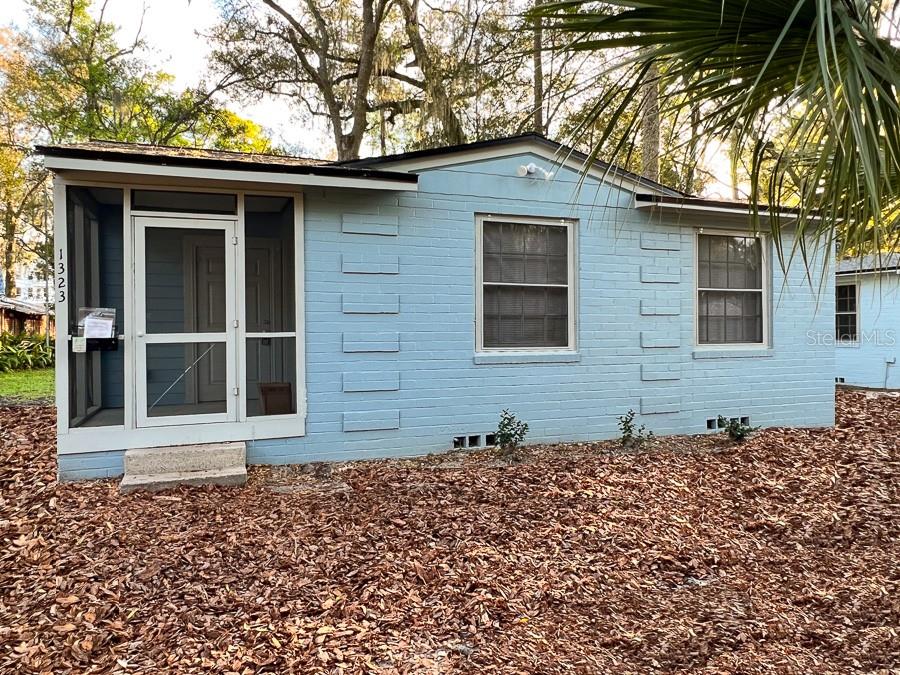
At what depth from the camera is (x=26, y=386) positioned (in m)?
11.8

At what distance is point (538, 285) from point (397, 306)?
1.66m

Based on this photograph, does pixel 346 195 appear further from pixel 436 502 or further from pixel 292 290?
pixel 436 502

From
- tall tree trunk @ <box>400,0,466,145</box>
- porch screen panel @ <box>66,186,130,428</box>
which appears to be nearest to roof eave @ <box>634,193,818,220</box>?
porch screen panel @ <box>66,186,130,428</box>

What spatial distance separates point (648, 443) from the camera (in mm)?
6305

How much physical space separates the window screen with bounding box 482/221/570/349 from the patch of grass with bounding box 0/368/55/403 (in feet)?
25.6

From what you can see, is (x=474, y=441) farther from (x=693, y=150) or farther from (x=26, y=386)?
(x=26, y=386)

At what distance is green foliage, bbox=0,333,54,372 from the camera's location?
15.4m

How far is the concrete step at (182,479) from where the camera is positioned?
443cm

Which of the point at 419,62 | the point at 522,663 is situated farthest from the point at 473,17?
the point at 522,663

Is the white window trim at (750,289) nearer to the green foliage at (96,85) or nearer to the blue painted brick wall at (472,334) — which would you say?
the blue painted brick wall at (472,334)

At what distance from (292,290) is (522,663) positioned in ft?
13.5

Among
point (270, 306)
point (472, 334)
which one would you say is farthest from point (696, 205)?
point (270, 306)

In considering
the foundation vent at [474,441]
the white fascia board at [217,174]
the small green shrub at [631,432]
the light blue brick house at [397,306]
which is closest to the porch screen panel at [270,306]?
the light blue brick house at [397,306]

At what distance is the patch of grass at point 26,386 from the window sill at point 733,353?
996cm
